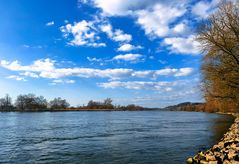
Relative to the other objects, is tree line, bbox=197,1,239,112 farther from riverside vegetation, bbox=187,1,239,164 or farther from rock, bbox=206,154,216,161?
rock, bbox=206,154,216,161

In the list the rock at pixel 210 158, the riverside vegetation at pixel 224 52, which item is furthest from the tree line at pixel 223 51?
the rock at pixel 210 158

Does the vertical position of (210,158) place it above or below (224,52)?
below

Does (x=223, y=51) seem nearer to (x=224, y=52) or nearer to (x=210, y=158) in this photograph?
(x=224, y=52)

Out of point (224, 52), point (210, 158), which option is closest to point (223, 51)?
point (224, 52)

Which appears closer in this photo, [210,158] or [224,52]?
[210,158]

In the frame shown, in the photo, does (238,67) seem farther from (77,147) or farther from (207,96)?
(77,147)

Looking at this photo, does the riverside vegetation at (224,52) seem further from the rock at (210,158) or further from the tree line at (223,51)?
the rock at (210,158)

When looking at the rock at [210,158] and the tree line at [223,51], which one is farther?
the tree line at [223,51]

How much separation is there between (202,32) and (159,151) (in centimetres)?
1019

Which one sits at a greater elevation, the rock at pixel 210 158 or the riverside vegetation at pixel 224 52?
the riverside vegetation at pixel 224 52

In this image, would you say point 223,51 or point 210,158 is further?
point 223,51

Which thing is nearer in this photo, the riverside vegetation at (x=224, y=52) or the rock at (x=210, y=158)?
the rock at (x=210, y=158)

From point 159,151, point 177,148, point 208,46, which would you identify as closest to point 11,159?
point 159,151

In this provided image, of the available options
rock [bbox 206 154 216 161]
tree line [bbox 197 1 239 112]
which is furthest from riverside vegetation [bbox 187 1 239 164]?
rock [bbox 206 154 216 161]
